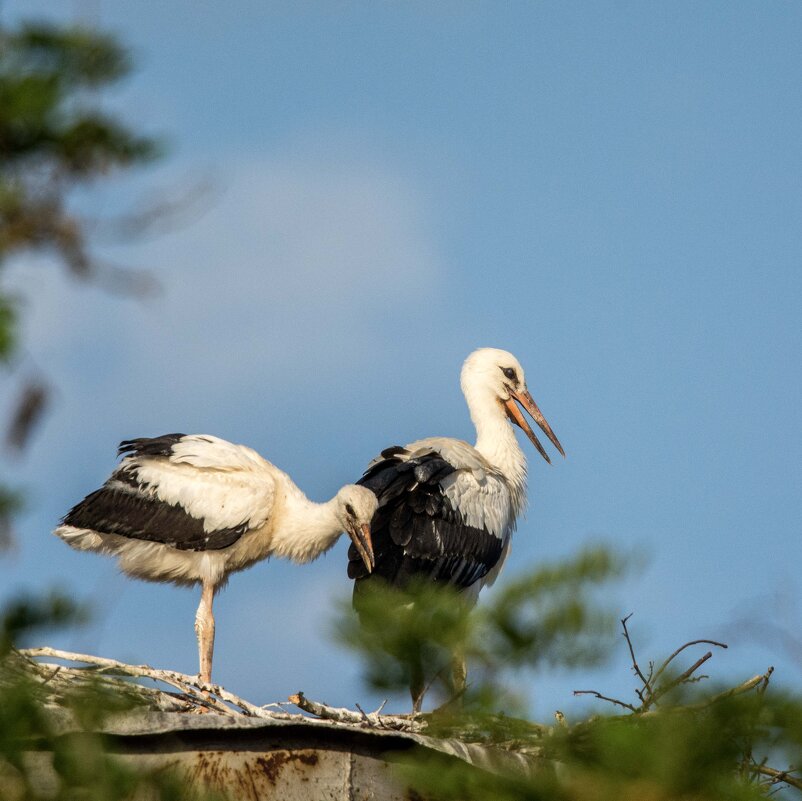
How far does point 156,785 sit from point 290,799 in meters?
2.43

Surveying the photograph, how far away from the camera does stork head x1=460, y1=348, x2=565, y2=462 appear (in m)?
11.5

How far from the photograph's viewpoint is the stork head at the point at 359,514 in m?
9.45

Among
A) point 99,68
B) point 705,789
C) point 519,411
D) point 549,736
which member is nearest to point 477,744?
point 549,736

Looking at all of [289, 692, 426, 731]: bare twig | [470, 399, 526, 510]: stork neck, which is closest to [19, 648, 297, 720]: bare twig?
[289, 692, 426, 731]: bare twig

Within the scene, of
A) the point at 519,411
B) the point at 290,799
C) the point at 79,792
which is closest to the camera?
the point at 79,792

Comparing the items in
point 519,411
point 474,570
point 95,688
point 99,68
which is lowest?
point 95,688

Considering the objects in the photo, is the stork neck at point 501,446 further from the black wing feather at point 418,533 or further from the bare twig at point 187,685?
the bare twig at point 187,685

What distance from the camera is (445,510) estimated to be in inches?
389

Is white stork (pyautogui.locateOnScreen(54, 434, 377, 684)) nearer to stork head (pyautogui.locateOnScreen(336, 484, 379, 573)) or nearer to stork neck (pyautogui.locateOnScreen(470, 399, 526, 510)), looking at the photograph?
stork head (pyautogui.locateOnScreen(336, 484, 379, 573))

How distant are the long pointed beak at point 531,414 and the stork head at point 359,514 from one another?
2243 mm

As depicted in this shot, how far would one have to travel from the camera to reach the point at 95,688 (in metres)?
4.54

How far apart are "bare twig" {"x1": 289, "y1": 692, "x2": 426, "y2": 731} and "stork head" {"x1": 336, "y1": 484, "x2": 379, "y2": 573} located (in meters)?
1.80

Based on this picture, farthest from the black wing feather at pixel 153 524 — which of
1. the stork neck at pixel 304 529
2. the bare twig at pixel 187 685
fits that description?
the bare twig at pixel 187 685

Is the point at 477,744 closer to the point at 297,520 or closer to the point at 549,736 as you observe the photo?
the point at 549,736
